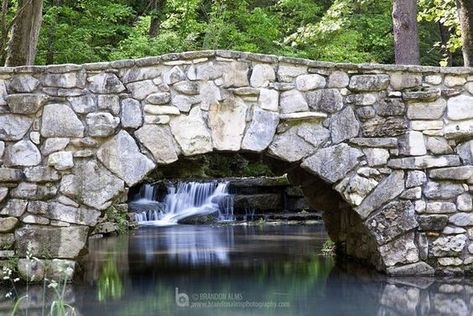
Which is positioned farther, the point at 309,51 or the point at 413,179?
the point at 309,51

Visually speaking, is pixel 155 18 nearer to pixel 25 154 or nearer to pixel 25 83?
pixel 25 83

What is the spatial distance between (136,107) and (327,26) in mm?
6487

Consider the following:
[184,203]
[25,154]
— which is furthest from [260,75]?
[184,203]

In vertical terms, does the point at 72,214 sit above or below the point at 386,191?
below

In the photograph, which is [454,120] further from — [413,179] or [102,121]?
[102,121]

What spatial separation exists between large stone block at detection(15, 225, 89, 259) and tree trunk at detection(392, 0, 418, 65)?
5.42m

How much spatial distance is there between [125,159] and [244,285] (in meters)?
1.58

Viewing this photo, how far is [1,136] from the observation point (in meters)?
6.00

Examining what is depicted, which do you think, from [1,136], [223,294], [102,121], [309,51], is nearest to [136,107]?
[102,121]

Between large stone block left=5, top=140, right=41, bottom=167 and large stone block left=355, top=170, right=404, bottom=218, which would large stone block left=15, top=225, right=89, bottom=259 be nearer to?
large stone block left=5, top=140, right=41, bottom=167

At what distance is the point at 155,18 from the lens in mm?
14891

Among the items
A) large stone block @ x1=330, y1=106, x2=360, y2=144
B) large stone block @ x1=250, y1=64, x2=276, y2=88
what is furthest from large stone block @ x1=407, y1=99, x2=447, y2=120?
large stone block @ x1=250, y1=64, x2=276, y2=88

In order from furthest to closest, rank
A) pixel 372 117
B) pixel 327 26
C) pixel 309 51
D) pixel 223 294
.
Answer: pixel 309 51 → pixel 327 26 → pixel 372 117 → pixel 223 294

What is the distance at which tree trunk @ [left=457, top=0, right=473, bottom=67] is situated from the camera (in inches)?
317
